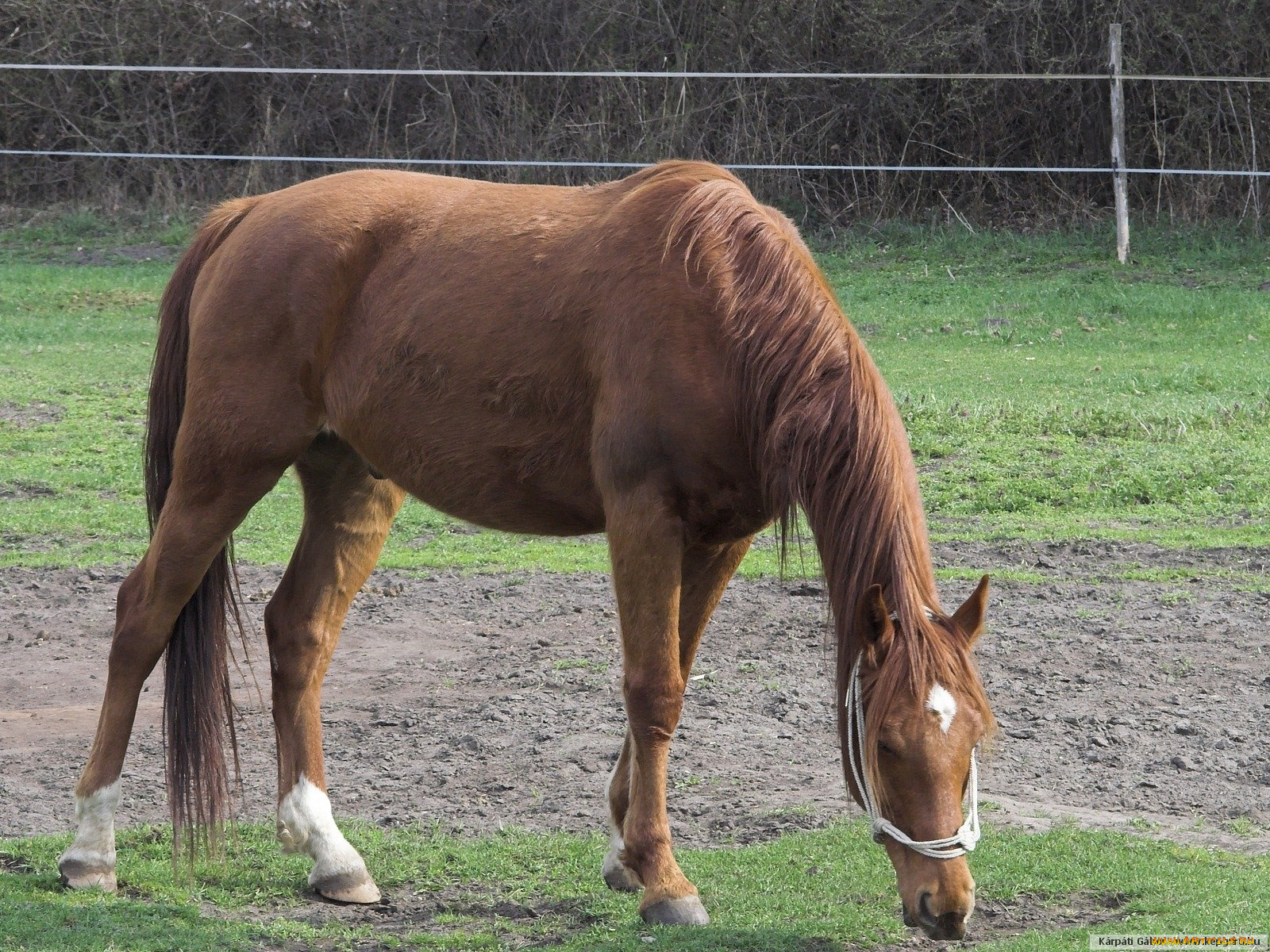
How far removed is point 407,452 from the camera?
3.77 m

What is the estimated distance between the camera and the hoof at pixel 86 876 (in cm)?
362

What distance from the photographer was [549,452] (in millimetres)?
3592

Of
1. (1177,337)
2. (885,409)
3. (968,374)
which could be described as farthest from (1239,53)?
(885,409)

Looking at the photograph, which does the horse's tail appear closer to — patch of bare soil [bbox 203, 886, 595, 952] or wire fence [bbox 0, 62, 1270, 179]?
patch of bare soil [bbox 203, 886, 595, 952]

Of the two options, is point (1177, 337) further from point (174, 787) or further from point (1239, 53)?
point (174, 787)

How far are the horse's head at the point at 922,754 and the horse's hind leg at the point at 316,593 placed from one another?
175 cm

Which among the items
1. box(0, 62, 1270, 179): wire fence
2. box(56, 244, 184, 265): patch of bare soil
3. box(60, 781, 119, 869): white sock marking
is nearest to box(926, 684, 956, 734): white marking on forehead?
box(60, 781, 119, 869): white sock marking

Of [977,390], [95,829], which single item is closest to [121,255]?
[977,390]

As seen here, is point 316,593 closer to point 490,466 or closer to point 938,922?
point 490,466

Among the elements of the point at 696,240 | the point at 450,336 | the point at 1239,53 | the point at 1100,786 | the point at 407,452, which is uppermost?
the point at 1239,53

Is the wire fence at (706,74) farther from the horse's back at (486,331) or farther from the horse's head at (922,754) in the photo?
the horse's head at (922,754)

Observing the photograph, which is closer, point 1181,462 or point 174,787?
point 174,787

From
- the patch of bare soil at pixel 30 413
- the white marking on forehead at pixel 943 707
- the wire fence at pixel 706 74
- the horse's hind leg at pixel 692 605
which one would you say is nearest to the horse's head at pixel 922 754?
the white marking on forehead at pixel 943 707

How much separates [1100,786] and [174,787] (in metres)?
2.79
